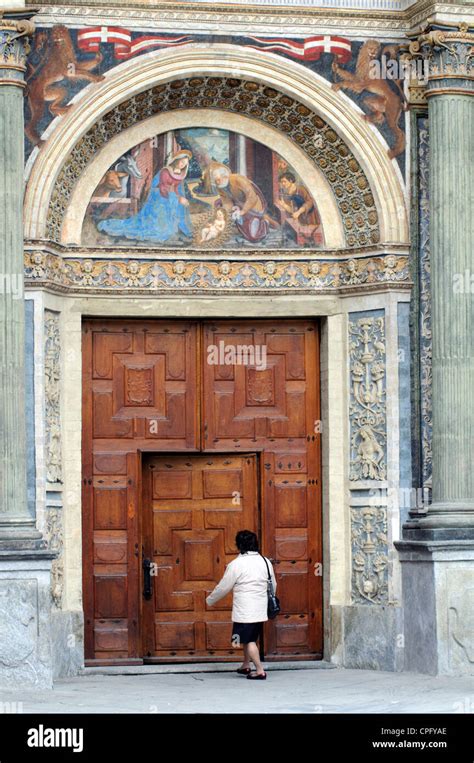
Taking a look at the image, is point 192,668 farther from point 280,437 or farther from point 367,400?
point 367,400

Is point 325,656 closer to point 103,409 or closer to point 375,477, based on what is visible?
point 375,477

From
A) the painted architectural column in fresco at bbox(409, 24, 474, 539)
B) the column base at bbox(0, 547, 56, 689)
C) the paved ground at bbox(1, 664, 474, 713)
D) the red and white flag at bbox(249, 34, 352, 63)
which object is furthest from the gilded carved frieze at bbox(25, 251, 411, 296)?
the column base at bbox(0, 547, 56, 689)

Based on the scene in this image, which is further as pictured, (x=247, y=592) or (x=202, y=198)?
(x=202, y=198)

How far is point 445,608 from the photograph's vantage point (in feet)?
64.1

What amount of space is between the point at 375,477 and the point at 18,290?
15.9ft

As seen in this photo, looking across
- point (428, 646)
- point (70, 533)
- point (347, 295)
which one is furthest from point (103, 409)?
point (428, 646)

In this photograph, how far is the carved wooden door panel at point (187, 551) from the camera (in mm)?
21312

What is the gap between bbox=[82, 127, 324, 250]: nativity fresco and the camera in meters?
21.2

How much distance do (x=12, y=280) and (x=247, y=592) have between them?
13.7 ft

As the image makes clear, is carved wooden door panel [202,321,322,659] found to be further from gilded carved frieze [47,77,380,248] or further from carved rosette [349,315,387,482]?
gilded carved frieze [47,77,380,248]

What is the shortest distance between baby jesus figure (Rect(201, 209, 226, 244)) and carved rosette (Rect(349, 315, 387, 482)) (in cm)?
194

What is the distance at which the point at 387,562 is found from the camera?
2091cm

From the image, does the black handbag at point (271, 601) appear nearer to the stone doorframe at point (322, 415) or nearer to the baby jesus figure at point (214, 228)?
the stone doorframe at point (322, 415)

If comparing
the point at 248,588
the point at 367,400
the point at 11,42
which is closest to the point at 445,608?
the point at 248,588
